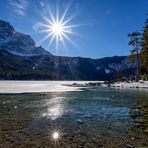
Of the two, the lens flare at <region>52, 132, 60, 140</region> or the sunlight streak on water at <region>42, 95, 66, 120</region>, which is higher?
the sunlight streak on water at <region>42, 95, 66, 120</region>

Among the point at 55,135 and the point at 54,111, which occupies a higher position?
the point at 54,111

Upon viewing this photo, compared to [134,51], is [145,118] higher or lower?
lower

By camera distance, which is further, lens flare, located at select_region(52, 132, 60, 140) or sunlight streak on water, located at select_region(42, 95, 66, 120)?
sunlight streak on water, located at select_region(42, 95, 66, 120)

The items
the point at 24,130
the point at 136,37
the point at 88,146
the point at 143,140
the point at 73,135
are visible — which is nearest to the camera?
the point at 88,146

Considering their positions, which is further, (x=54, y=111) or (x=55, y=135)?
(x=54, y=111)

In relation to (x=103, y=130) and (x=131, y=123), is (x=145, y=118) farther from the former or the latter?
(x=103, y=130)

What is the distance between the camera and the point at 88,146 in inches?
408

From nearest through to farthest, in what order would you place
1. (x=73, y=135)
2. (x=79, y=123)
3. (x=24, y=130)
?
(x=73, y=135) < (x=24, y=130) < (x=79, y=123)

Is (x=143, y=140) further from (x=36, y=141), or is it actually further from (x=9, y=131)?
(x=9, y=131)

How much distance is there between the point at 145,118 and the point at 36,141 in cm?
905

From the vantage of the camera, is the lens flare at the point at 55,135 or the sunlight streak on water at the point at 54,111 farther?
the sunlight streak on water at the point at 54,111

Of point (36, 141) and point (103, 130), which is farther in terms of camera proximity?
point (103, 130)

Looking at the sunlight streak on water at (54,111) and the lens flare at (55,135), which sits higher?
the sunlight streak on water at (54,111)

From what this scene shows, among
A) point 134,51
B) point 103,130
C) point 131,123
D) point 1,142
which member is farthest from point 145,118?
point 134,51
